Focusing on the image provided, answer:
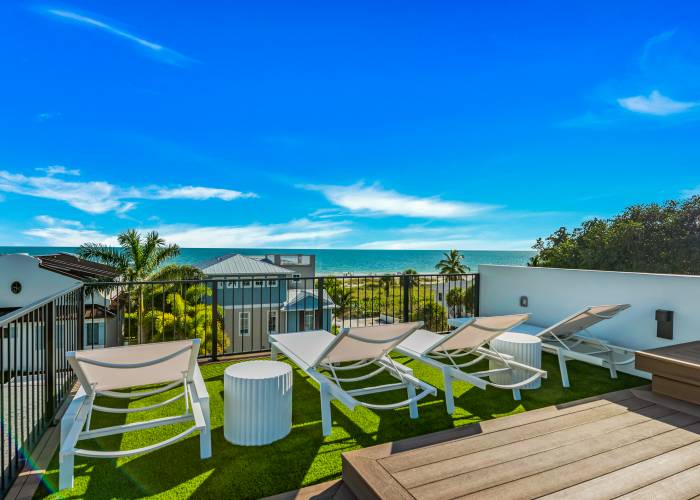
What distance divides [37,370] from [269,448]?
67.8 inches

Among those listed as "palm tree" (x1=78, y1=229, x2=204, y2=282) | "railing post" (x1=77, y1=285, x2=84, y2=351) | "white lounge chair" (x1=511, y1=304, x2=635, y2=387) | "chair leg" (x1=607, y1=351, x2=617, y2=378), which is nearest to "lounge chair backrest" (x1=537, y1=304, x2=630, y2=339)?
"white lounge chair" (x1=511, y1=304, x2=635, y2=387)

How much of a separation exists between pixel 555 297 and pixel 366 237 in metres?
53.4

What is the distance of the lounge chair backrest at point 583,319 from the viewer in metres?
4.07

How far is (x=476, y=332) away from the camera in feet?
11.7

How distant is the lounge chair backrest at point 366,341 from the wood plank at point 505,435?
1.03 m

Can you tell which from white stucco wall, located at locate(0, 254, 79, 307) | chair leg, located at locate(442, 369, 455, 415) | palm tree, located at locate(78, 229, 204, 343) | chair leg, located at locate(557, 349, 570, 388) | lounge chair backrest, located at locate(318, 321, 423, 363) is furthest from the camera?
palm tree, located at locate(78, 229, 204, 343)

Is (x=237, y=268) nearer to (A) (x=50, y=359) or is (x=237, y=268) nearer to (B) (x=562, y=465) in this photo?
(A) (x=50, y=359)

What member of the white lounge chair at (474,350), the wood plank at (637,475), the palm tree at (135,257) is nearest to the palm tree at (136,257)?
the palm tree at (135,257)

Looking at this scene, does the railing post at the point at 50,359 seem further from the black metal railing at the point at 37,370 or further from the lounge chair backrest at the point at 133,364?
the lounge chair backrest at the point at 133,364

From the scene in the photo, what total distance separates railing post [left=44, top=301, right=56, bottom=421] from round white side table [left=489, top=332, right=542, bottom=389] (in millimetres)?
4021

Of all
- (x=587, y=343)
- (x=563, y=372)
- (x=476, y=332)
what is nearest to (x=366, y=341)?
(x=476, y=332)

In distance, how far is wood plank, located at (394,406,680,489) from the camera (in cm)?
193

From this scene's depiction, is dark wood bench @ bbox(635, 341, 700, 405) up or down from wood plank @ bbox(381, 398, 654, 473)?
up

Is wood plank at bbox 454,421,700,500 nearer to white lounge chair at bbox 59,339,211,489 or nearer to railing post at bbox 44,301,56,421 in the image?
white lounge chair at bbox 59,339,211,489
